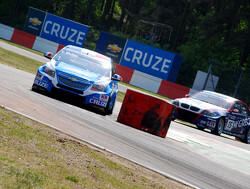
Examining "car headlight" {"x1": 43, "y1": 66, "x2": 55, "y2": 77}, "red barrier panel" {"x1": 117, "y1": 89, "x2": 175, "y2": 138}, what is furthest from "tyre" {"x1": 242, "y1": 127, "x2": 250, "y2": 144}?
"car headlight" {"x1": 43, "y1": 66, "x2": 55, "y2": 77}

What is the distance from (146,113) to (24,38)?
2576cm

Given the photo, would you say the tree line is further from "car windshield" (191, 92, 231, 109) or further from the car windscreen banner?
"car windshield" (191, 92, 231, 109)

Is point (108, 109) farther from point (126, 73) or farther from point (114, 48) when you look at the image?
point (114, 48)

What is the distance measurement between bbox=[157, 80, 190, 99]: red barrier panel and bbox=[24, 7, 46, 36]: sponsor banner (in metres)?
12.2

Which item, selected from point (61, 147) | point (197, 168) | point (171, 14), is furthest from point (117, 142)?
point (171, 14)

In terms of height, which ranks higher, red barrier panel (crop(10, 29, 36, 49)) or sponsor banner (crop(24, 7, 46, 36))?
sponsor banner (crop(24, 7, 46, 36))

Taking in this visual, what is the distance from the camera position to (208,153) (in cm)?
1234

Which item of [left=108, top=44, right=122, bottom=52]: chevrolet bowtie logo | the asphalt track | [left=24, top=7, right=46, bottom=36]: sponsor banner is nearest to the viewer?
the asphalt track

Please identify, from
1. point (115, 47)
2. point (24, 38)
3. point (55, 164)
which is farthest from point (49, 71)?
point (24, 38)

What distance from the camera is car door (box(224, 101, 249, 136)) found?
1852 centimetres

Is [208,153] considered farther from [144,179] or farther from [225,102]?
[225,102]

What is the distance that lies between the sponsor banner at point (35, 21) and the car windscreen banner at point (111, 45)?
5980 millimetres

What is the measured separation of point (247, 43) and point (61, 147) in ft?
122

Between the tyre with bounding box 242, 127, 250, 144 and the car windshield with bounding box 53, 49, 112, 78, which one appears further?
the tyre with bounding box 242, 127, 250, 144
